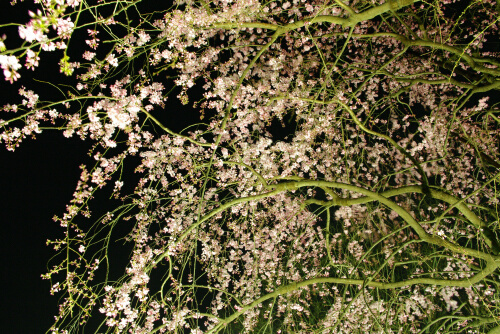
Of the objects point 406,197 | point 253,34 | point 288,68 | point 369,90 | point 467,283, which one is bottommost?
point 467,283

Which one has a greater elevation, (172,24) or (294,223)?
(172,24)

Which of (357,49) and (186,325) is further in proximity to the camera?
(357,49)

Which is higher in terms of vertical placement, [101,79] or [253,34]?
[253,34]

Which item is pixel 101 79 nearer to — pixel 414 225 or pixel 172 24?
pixel 172 24

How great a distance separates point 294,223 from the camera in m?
6.09

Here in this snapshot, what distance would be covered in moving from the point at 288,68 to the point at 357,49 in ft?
5.29

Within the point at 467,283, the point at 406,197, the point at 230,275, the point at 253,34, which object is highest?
the point at 253,34

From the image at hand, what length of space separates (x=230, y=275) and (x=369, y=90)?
157 inches

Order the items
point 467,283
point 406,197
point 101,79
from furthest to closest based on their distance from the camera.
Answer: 1. point 406,197
2. point 467,283
3. point 101,79

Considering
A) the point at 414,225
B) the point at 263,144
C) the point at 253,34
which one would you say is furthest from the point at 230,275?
the point at 253,34

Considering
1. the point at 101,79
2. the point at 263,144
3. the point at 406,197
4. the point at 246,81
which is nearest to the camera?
the point at 101,79

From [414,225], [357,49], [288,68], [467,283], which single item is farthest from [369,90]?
[467,283]

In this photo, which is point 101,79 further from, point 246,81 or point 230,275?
point 230,275

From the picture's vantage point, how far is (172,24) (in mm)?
3697
